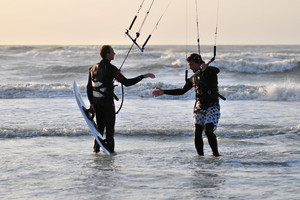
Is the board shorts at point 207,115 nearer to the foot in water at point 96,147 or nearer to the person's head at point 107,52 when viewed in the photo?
the person's head at point 107,52

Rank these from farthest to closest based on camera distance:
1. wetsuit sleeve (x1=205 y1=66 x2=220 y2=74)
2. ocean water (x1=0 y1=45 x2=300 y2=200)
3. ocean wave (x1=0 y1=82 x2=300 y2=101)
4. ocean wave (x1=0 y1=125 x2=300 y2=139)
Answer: ocean wave (x1=0 y1=82 x2=300 y2=101), ocean wave (x1=0 y1=125 x2=300 y2=139), wetsuit sleeve (x1=205 y1=66 x2=220 y2=74), ocean water (x1=0 y1=45 x2=300 y2=200)

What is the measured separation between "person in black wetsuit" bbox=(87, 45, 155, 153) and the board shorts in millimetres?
1151

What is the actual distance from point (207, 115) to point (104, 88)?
1.59 meters

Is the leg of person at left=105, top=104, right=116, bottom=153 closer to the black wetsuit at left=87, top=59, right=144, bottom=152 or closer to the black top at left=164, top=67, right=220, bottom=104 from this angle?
the black wetsuit at left=87, top=59, right=144, bottom=152

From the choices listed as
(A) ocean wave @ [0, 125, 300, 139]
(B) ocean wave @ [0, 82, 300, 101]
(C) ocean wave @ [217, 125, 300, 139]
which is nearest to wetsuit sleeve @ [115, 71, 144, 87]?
(A) ocean wave @ [0, 125, 300, 139]

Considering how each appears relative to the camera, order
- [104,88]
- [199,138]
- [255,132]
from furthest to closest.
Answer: [255,132] < [104,88] < [199,138]

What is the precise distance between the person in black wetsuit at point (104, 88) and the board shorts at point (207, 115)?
1.15 metres

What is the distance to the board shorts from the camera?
7184mm

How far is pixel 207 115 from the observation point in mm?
7191

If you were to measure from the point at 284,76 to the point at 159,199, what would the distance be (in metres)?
26.7

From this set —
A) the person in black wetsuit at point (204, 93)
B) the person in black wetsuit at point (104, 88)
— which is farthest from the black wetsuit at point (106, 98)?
the person in black wetsuit at point (204, 93)

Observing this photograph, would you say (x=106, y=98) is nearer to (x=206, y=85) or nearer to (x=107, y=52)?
(x=107, y=52)

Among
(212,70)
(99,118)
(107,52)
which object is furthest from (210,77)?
(99,118)

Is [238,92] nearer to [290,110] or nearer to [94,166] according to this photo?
[290,110]
